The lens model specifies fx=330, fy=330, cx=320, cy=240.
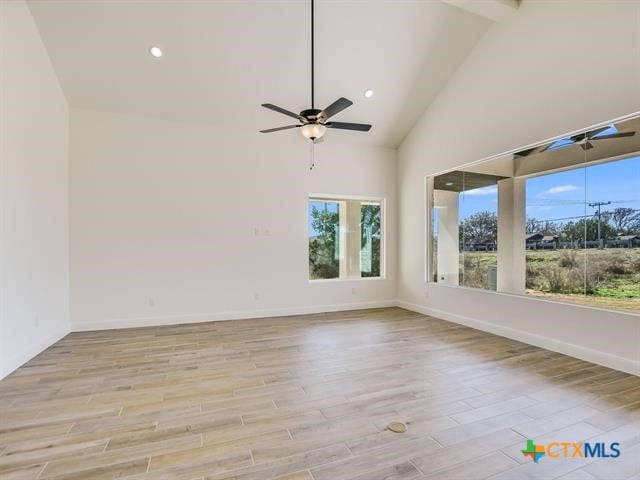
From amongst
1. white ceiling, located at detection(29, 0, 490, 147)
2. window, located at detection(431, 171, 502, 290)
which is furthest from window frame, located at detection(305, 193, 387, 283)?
white ceiling, located at detection(29, 0, 490, 147)

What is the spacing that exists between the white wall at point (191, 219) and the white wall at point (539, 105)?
1856mm

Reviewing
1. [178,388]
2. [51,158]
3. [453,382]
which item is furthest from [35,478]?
[51,158]

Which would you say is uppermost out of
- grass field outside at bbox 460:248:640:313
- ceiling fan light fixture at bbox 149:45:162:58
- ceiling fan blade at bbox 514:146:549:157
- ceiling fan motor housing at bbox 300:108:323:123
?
ceiling fan light fixture at bbox 149:45:162:58

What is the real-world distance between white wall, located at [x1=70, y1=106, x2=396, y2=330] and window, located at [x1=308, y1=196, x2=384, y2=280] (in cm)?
25

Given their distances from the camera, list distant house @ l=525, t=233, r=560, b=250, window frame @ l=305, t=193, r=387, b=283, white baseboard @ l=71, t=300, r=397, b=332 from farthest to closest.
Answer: window frame @ l=305, t=193, r=387, b=283
white baseboard @ l=71, t=300, r=397, b=332
distant house @ l=525, t=233, r=560, b=250

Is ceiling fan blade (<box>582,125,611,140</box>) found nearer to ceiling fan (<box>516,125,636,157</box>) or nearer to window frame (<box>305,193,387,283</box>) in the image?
ceiling fan (<box>516,125,636,157</box>)

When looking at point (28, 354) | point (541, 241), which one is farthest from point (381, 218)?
point (28, 354)

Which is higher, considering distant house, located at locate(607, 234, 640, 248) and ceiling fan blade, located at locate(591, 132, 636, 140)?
ceiling fan blade, located at locate(591, 132, 636, 140)

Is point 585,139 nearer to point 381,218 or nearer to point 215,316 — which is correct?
point 381,218

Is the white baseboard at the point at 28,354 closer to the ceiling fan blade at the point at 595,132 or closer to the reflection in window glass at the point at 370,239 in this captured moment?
the reflection in window glass at the point at 370,239

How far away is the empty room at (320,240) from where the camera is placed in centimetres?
236

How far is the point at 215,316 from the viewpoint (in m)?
5.60

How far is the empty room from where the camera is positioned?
2359 millimetres

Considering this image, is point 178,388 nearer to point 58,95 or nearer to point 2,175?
point 2,175
